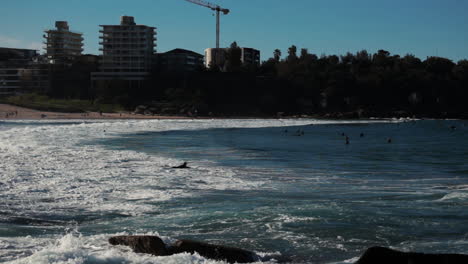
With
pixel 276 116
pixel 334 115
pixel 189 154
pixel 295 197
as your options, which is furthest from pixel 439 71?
pixel 295 197

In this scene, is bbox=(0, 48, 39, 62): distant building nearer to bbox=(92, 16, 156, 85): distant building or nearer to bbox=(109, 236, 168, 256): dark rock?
bbox=(92, 16, 156, 85): distant building

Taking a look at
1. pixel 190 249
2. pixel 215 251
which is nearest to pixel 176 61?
pixel 190 249

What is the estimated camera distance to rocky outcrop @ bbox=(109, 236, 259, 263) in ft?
37.3

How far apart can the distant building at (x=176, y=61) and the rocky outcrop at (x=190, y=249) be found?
134m

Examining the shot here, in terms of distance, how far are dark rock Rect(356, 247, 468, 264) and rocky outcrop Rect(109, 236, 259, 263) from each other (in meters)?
2.59

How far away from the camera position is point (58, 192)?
2008 cm

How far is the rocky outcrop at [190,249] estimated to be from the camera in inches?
448

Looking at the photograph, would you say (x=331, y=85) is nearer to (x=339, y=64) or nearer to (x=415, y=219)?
(x=339, y=64)

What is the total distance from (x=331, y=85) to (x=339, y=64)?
18.7 m

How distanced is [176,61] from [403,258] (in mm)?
138121

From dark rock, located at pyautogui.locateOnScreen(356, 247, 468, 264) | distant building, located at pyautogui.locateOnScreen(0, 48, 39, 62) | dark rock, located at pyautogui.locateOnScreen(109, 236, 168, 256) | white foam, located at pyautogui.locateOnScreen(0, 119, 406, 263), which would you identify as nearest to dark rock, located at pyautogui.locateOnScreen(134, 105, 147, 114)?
distant building, located at pyautogui.locateOnScreen(0, 48, 39, 62)

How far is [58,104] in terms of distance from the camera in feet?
401

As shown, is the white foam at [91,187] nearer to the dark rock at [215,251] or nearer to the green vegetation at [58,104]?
the dark rock at [215,251]

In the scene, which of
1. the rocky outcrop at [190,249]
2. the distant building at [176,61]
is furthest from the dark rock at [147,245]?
the distant building at [176,61]
